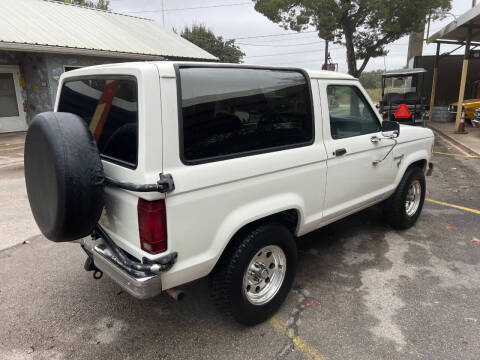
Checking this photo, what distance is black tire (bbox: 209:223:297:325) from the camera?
2.51 m

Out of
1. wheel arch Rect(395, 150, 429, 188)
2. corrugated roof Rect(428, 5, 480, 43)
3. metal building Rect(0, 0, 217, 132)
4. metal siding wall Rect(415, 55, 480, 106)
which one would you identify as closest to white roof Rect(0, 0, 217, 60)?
metal building Rect(0, 0, 217, 132)

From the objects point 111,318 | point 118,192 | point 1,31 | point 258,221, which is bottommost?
point 111,318

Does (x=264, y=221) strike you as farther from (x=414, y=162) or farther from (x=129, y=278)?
(x=414, y=162)

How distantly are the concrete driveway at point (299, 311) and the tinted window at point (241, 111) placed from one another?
140cm

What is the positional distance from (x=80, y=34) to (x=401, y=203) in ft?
43.3

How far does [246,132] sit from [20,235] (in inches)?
143

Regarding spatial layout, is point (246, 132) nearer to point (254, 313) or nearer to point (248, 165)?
point (248, 165)

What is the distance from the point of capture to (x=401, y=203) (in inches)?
167

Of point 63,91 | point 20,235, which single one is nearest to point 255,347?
point 63,91

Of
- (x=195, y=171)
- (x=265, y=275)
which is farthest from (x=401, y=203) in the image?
(x=195, y=171)

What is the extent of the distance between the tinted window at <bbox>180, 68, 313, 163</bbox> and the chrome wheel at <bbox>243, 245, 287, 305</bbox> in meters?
0.84

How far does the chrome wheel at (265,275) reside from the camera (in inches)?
109

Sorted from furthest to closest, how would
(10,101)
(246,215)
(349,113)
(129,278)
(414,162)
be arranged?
(10,101) → (414,162) → (349,113) → (246,215) → (129,278)

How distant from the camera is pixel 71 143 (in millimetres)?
2068
